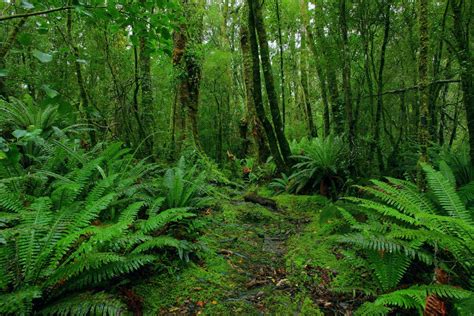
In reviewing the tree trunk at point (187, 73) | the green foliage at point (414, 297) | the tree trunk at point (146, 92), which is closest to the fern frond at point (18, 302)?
the green foliage at point (414, 297)

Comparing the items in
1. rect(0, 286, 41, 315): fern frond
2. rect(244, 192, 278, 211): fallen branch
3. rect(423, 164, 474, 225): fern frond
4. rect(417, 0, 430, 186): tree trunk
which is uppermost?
rect(417, 0, 430, 186): tree trunk

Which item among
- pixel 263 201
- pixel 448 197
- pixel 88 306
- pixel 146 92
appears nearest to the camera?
pixel 88 306

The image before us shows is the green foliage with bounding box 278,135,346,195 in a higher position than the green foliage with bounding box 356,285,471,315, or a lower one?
higher

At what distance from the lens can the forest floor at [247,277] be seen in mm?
2502

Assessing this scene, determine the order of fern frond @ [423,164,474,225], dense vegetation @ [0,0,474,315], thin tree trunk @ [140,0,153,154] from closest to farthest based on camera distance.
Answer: dense vegetation @ [0,0,474,315], fern frond @ [423,164,474,225], thin tree trunk @ [140,0,153,154]

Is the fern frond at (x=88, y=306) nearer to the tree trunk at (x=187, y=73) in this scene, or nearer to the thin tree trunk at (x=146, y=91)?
the thin tree trunk at (x=146, y=91)

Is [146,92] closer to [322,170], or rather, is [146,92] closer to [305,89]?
[322,170]

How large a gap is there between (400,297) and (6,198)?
343cm

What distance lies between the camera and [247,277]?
122 inches

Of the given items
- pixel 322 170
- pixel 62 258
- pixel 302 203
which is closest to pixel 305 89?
pixel 322 170

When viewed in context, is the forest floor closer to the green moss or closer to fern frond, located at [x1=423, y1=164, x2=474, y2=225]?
the green moss

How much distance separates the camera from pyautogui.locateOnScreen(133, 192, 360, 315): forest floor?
2502 millimetres

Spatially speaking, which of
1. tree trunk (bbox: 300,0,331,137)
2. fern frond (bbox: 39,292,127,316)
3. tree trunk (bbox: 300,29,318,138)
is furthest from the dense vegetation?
tree trunk (bbox: 300,29,318,138)

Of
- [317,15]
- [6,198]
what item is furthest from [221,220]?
[317,15]
